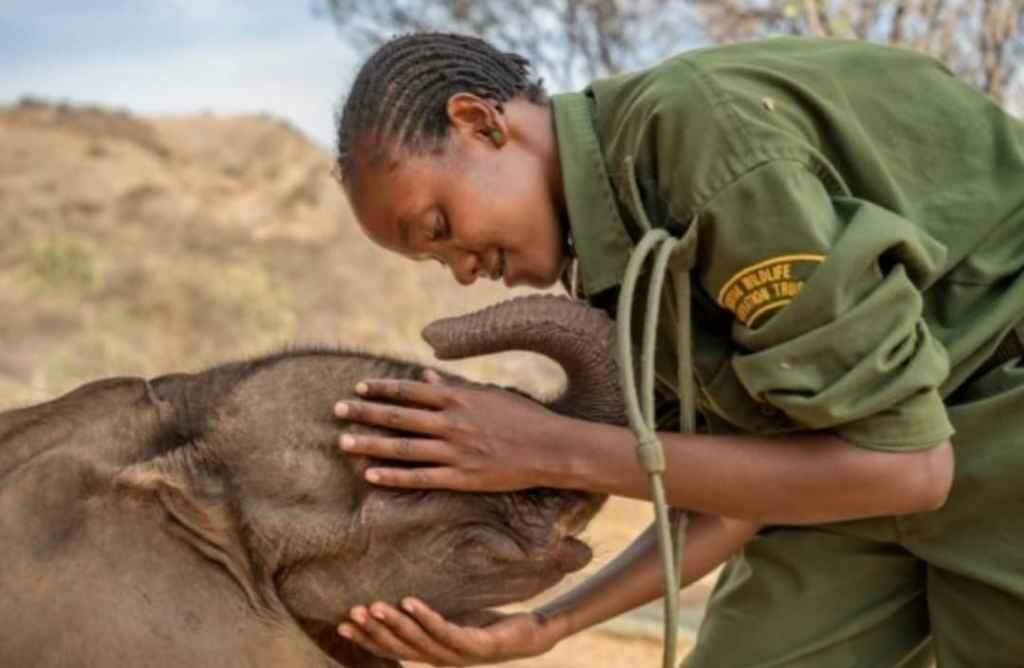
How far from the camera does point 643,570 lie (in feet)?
12.9

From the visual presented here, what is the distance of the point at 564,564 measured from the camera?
330 cm

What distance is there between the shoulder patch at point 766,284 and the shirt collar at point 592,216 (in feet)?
0.90

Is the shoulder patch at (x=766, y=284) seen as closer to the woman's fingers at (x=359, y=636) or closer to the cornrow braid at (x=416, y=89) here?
the cornrow braid at (x=416, y=89)

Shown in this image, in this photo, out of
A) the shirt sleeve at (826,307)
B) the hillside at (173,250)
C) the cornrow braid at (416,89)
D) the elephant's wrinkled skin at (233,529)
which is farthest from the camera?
the hillside at (173,250)

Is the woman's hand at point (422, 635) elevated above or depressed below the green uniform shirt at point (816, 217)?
below

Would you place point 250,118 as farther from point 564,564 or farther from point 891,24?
point 564,564

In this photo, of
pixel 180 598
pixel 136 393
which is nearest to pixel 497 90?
pixel 136 393

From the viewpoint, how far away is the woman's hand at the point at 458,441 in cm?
315

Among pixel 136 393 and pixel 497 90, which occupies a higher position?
pixel 497 90

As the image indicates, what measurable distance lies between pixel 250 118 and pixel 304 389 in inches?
960

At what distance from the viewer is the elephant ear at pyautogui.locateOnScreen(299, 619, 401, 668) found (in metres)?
3.28

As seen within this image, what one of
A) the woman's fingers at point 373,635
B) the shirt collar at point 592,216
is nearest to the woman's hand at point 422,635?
the woman's fingers at point 373,635

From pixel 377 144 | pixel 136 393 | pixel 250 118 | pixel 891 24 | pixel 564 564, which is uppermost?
pixel 377 144

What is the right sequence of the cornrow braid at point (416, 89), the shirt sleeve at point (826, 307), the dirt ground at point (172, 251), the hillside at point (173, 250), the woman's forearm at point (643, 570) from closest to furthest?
the shirt sleeve at point (826, 307)
the cornrow braid at point (416, 89)
the woman's forearm at point (643, 570)
the dirt ground at point (172, 251)
the hillside at point (173, 250)
